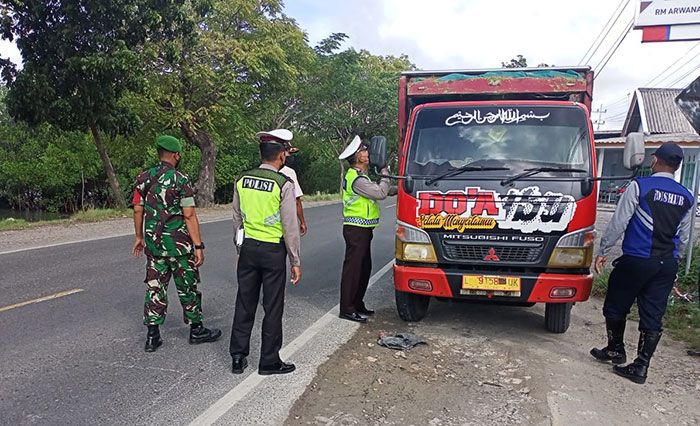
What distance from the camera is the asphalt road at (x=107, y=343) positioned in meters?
3.69

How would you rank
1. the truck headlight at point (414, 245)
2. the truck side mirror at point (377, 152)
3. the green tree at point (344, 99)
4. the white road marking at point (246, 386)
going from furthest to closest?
the green tree at point (344, 99) → the truck side mirror at point (377, 152) → the truck headlight at point (414, 245) → the white road marking at point (246, 386)

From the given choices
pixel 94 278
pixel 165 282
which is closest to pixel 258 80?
pixel 94 278

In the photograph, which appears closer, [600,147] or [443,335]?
[443,335]

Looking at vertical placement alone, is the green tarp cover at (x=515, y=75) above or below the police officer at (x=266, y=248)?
above

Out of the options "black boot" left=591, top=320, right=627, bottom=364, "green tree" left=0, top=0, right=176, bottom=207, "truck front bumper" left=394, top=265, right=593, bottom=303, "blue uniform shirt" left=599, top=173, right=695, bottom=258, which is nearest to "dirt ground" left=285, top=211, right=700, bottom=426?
"black boot" left=591, top=320, right=627, bottom=364

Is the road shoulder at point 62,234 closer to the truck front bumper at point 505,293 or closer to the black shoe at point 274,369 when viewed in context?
the black shoe at point 274,369

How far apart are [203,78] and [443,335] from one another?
14.6 m

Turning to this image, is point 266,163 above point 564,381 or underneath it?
above

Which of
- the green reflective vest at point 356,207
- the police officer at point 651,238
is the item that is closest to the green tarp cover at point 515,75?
the green reflective vest at point 356,207

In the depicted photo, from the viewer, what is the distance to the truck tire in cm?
533

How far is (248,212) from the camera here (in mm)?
4184

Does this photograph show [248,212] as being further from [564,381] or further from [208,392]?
[564,381]

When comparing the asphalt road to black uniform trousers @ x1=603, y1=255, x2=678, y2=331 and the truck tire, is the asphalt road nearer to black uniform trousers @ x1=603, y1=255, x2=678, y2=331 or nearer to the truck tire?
the truck tire

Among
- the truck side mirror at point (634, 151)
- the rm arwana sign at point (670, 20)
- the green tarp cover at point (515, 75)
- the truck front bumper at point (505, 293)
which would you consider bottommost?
the truck front bumper at point (505, 293)
